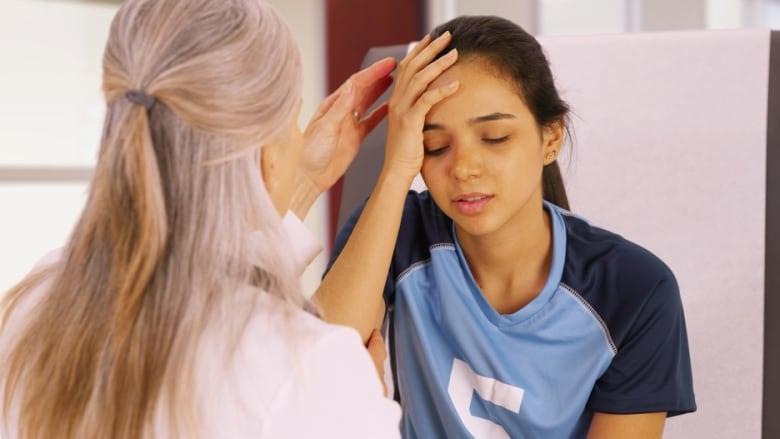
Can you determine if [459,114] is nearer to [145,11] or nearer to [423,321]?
[423,321]

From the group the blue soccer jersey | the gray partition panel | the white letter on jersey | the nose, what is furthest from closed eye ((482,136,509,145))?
the gray partition panel

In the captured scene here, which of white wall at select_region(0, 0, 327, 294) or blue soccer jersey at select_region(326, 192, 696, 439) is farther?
white wall at select_region(0, 0, 327, 294)

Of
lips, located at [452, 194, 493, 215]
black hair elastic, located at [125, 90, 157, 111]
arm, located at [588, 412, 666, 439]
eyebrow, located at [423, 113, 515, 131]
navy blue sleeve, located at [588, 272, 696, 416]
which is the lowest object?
arm, located at [588, 412, 666, 439]

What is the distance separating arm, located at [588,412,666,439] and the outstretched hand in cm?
38

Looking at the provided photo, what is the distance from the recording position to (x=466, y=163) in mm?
857

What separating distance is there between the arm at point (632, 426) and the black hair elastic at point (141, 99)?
51 cm

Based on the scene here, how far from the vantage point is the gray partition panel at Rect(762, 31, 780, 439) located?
1024 millimetres

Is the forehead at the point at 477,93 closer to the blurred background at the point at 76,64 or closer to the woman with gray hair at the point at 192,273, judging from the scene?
the woman with gray hair at the point at 192,273

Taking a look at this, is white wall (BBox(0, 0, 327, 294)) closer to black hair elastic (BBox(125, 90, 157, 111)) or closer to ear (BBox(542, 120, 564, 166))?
ear (BBox(542, 120, 564, 166))

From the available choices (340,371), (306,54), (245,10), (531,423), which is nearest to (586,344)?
(531,423)

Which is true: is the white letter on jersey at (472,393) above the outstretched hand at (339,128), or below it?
below

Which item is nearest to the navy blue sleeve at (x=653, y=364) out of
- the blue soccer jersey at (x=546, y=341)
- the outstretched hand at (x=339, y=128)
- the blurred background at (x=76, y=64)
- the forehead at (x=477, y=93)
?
the blue soccer jersey at (x=546, y=341)

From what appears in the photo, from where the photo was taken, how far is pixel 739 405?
105cm

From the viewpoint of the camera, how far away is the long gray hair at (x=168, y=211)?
601mm
